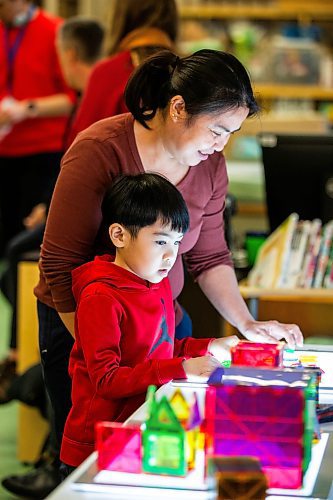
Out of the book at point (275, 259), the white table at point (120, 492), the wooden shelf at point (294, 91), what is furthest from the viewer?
the wooden shelf at point (294, 91)

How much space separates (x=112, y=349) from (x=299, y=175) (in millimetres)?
2012

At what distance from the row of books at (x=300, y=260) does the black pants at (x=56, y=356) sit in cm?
117

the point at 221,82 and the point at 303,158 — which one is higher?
the point at 221,82

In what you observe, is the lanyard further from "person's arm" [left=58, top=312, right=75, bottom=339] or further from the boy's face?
the boy's face

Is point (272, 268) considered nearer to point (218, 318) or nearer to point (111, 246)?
point (218, 318)

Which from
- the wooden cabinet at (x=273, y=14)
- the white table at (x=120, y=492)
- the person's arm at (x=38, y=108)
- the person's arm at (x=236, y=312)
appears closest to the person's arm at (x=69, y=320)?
the person's arm at (x=236, y=312)

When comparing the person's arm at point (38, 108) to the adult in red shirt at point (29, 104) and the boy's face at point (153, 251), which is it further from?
the boy's face at point (153, 251)

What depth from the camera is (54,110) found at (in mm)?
5504

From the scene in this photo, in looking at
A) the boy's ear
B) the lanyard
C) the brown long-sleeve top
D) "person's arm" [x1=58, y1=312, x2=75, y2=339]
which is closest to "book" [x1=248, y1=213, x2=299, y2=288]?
the brown long-sleeve top

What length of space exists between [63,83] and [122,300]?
346cm

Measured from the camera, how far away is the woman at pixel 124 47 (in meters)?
3.42

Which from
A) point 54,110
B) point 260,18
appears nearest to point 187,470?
point 54,110

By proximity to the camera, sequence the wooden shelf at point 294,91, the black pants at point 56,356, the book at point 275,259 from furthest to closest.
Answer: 1. the wooden shelf at point 294,91
2. the book at point 275,259
3. the black pants at point 56,356

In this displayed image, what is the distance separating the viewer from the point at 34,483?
11.8ft
